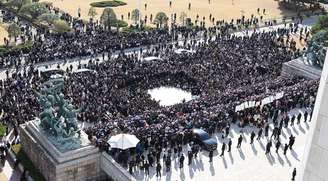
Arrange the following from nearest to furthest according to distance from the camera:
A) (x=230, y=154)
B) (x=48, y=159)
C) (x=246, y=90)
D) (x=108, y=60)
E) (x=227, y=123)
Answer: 1. (x=48, y=159)
2. (x=230, y=154)
3. (x=227, y=123)
4. (x=246, y=90)
5. (x=108, y=60)

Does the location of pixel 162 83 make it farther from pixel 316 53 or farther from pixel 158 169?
pixel 158 169

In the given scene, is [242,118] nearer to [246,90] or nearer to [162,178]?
[246,90]

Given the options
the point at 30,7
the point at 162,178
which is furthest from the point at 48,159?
the point at 30,7

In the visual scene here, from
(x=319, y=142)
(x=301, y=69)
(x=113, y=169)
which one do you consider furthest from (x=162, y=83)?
(x=319, y=142)

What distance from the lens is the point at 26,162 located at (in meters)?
28.9

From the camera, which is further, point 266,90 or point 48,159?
point 266,90

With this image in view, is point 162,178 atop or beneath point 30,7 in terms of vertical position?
beneath

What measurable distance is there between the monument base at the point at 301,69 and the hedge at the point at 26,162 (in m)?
23.3

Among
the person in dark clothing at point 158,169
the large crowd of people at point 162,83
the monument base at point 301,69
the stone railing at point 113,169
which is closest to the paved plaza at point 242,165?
the person in dark clothing at point 158,169

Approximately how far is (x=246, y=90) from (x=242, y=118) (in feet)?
16.2

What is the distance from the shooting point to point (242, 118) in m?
33.2

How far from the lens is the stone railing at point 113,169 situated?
25.8 meters

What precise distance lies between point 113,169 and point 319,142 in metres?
16.4

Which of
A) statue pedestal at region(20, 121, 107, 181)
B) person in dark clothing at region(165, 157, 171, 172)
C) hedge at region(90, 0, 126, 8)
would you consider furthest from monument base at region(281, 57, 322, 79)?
hedge at region(90, 0, 126, 8)
